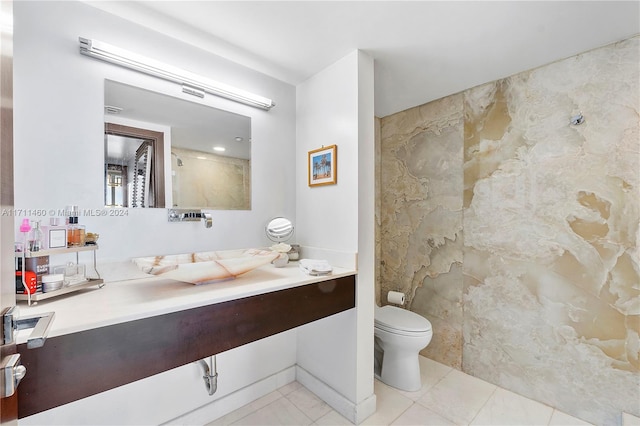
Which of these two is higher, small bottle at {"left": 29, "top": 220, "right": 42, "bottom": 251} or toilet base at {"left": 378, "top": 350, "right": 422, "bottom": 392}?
small bottle at {"left": 29, "top": 220, "right": 42, "bottom": 251}

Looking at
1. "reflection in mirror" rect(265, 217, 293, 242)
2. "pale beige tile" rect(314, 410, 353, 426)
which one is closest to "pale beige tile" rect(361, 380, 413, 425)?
"pale beige tile" rect(314, 410, 353, 426)

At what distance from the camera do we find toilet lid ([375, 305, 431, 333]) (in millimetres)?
1956

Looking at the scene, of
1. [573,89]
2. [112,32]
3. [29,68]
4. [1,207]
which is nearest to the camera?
[1,207]

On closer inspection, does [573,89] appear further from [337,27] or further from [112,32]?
[112,32]

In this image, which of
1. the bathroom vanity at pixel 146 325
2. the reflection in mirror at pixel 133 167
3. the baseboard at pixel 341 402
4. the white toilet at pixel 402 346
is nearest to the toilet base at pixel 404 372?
the white toilet at pixel 402 346

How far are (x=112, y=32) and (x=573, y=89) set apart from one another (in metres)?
2.61

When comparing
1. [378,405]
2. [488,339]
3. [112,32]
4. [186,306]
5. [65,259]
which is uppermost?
[112,32]

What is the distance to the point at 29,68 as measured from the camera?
46.7 inches

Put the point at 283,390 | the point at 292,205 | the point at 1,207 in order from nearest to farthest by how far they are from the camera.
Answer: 1. the point at 1,207
2. the point at 283,390
3. the point at 292,205

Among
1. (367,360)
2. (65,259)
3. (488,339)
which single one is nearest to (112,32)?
(65,259)

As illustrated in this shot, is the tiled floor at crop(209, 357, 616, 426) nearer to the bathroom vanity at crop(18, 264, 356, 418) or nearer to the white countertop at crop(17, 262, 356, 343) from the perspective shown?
the bathroom vanity at crop(18, 264, 356, 418)

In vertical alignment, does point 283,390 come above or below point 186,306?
below

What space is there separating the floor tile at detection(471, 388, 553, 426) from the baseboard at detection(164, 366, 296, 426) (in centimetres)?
123

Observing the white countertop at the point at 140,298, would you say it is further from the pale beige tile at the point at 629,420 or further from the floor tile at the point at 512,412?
the pale beige tile at the point at 629,420
